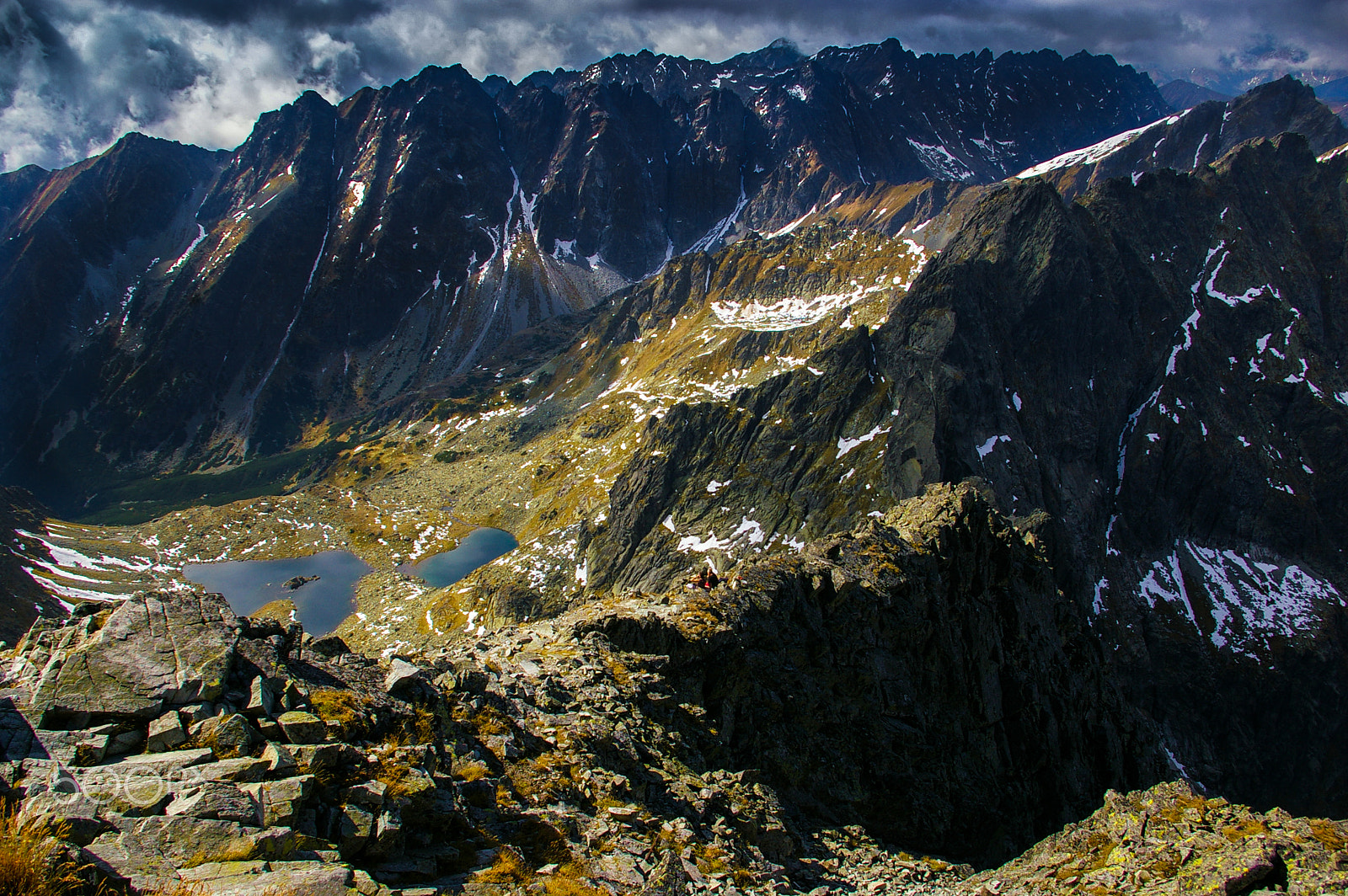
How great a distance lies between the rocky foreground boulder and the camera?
9945 millimetres

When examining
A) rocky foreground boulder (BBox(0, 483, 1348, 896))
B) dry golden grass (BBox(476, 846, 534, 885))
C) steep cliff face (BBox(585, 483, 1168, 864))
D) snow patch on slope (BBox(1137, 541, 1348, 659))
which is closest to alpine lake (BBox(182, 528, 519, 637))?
steep cliff face (BBox(585, 483, 1168, 864))

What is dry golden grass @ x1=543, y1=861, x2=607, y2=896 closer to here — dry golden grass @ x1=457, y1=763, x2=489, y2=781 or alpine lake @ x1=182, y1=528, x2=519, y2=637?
dry golden grass @ x1=457, y1=763, x2=489, y2=781

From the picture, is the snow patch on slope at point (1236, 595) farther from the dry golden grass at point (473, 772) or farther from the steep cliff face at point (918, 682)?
the dry golden grass at point (473, 772)

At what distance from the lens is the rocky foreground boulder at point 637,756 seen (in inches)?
392

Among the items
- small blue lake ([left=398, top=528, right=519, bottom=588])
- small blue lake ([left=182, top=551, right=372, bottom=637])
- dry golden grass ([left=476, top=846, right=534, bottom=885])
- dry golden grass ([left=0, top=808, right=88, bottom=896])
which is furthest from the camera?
small blue lake ([left=398, top=528, right=519, bottom=588])

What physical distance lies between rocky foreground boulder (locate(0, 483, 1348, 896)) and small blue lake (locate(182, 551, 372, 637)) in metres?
109

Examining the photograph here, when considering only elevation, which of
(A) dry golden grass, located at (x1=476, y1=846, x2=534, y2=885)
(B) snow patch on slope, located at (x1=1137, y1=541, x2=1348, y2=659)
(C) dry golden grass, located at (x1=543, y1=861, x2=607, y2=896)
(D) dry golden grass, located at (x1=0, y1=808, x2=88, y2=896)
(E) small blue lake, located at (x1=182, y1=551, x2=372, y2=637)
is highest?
(E) small blue lake, located at (x1=182, y1=551, x2=372, y2=637)

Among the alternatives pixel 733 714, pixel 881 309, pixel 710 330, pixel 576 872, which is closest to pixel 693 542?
pixel 733 714

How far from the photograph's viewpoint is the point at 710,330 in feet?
630

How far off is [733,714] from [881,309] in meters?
142

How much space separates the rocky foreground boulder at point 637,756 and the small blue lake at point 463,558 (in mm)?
109591

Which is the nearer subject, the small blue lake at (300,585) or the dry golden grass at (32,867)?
the dry golden grass at (32,867)

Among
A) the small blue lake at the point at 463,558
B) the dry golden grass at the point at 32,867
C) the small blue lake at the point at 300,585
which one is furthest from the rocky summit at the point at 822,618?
the small blue lake at the point at 463,558

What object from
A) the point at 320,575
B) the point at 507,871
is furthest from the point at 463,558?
the point at 507,871
